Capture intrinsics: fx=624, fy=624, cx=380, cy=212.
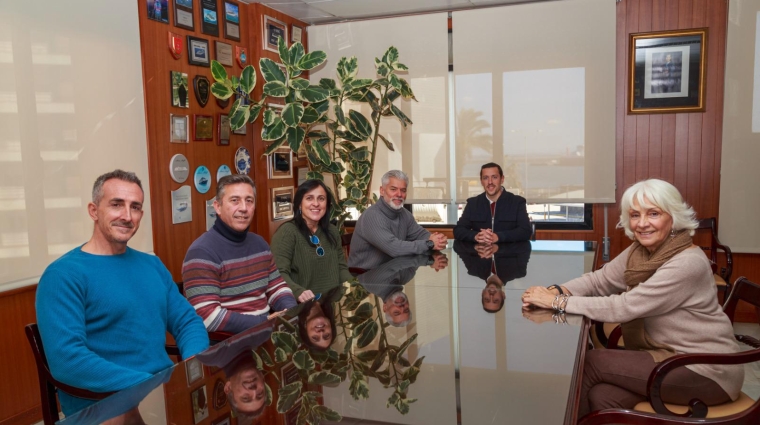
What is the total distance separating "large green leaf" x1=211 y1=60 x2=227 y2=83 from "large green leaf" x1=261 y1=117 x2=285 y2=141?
49 centimetres

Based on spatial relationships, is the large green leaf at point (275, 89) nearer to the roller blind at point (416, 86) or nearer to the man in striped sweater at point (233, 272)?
the roller blind at point (416, 86)

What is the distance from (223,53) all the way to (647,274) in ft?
12.3

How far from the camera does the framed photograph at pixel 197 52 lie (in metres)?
4.57

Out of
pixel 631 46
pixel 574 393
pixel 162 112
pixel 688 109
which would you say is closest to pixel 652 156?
pixel 688 109

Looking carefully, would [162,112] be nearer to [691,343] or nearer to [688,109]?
[691,343]

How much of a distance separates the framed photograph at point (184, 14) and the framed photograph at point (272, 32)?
→ 91 cm

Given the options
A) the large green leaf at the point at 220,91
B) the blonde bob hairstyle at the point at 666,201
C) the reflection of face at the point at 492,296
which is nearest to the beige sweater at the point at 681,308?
the blonde bob hairstyle at the point at 666,201

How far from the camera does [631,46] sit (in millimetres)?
5309

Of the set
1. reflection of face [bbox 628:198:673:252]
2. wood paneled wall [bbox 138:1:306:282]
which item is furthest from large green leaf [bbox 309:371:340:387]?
wood paneled wall [bbox 138:1:306:282]

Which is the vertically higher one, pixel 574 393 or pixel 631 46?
pixel 631 46

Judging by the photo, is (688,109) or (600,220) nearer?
(688,109)

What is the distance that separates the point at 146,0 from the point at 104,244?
2635mm

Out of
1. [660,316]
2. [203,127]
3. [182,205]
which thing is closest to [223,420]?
[660,316]

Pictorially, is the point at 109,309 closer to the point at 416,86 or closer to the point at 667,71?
the point at 416,86
